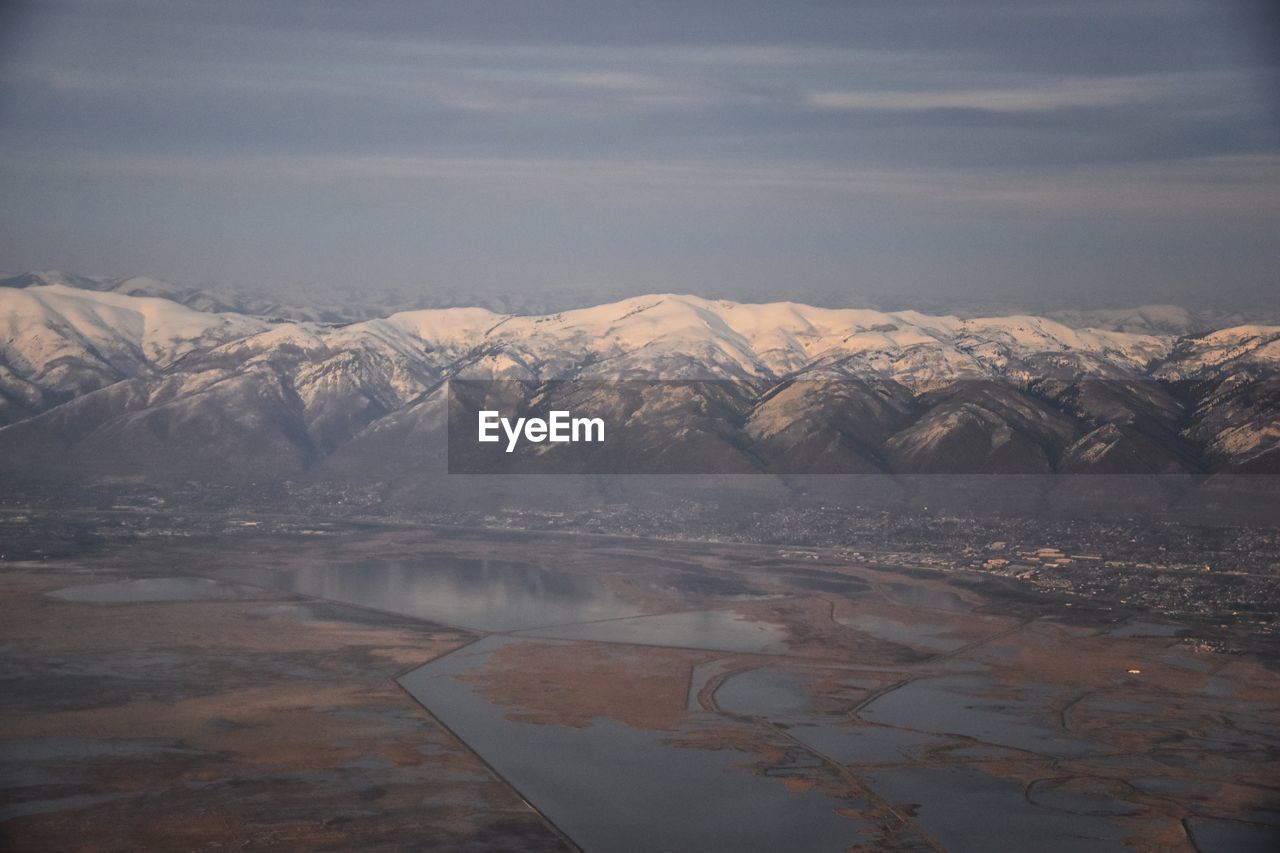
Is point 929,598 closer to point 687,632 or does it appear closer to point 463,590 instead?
point 687,632

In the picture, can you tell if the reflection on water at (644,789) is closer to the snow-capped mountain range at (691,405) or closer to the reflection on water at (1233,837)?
the reflection on water at (1233,837)

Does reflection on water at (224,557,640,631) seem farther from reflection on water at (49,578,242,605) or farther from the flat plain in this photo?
reflection on water at (49,578,242,605)

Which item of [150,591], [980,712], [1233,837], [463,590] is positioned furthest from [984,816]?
[150,591]

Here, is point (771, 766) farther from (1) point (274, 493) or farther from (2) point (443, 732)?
(1) point (274, 493)

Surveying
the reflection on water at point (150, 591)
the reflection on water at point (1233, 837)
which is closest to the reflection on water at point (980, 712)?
the reflection on water at point (1233, 837)

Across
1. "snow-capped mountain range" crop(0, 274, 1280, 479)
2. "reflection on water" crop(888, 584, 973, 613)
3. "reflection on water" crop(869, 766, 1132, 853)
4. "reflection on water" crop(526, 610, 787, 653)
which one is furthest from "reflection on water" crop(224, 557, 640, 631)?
"snow-capped mountain range" crop(0, 274, 1280, 479)

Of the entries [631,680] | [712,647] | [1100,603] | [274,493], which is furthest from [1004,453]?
[631,680]
